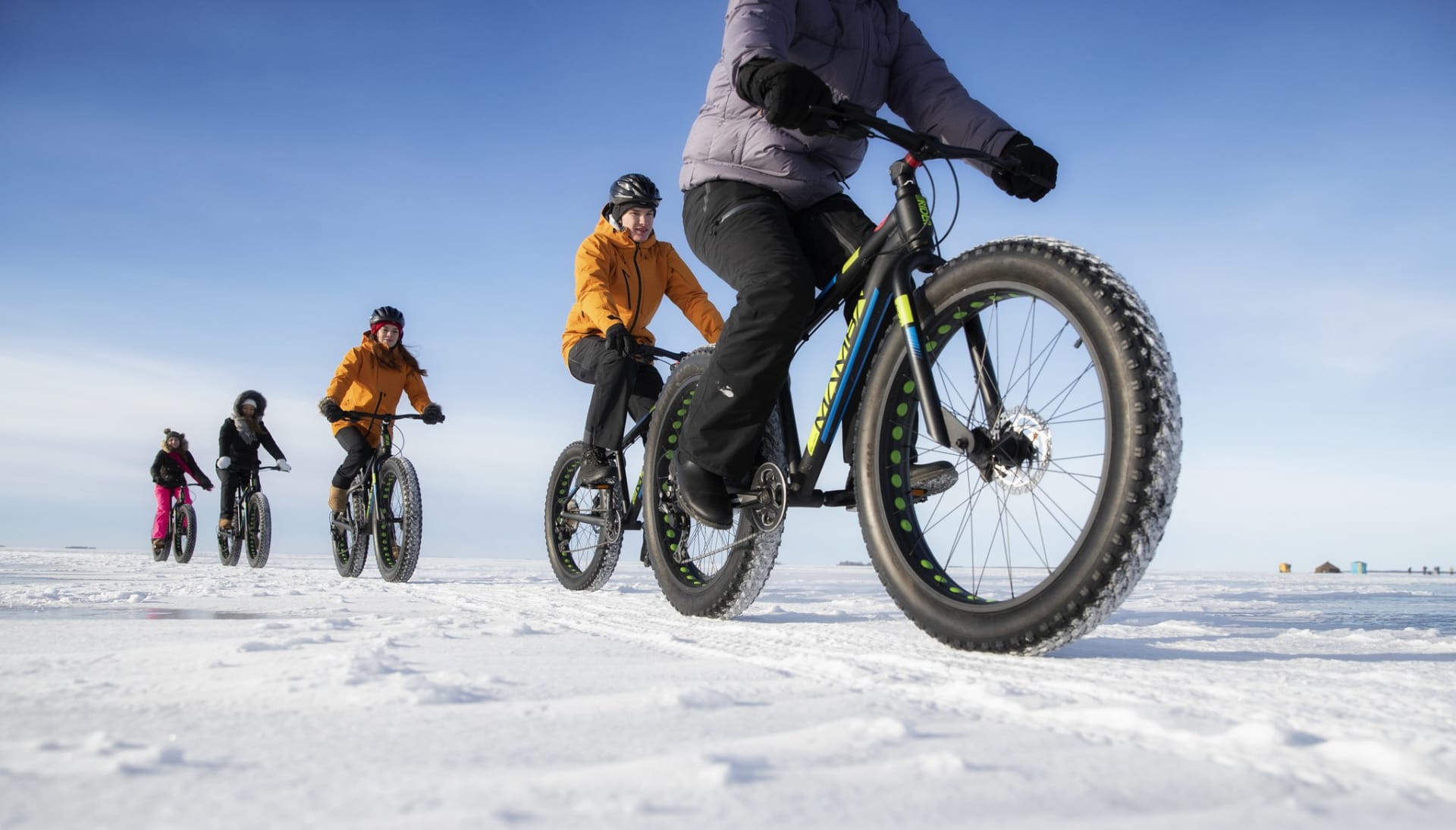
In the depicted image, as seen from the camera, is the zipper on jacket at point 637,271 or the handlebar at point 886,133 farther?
the zipper on jacket at point 637,271

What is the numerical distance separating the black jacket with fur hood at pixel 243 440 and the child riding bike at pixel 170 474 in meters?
2.18

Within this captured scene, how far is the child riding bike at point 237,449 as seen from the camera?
440 inches

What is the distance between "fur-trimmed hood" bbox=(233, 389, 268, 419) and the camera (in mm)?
11594

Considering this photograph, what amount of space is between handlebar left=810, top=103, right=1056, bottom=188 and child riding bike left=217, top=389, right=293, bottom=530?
10.6 metres

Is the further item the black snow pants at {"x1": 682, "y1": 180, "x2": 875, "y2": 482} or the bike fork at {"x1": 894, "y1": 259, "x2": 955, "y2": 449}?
the black snow pants at {"x1": 682, "y1": 180, "x2": 875, "y2": 482}

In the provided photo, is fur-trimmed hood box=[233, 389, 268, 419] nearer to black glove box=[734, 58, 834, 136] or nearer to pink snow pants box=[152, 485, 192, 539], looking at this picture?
pink snow pants box=[152, 485, 192, 539]

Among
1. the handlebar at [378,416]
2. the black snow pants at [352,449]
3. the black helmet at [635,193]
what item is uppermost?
the black helmet at [635,193]

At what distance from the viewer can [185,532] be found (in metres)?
12.9

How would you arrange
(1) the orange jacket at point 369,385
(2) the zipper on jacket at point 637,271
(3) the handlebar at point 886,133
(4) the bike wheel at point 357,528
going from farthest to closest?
(1) the orange jacket at point 369,385 < (4) the bike wheel at point 357,528 < (2) the zipper on jacket at point 637,271 < (3) the handlebar at point 886,133

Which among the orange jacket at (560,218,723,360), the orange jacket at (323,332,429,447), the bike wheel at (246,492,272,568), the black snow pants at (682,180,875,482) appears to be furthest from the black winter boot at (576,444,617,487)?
the bike wheel at (246,492,272,568)

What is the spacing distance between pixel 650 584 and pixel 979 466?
4.16 m

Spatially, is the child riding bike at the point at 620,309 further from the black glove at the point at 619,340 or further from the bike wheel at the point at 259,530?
the bike wheel at the point at 259,530

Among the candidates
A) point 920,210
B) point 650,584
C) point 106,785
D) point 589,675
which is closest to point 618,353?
point 650,584

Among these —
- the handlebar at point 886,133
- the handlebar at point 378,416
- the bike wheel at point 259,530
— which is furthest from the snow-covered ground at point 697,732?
the bike wheel at point 259,530
